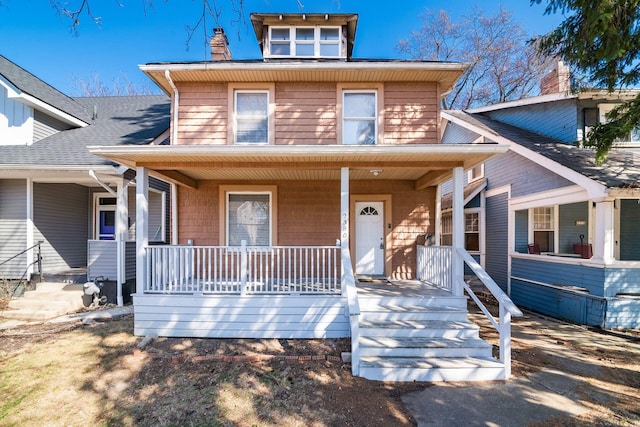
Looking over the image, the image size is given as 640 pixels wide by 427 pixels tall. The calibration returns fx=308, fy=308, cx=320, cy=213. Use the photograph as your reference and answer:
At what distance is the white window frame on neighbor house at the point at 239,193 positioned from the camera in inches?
302

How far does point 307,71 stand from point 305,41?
1.70m

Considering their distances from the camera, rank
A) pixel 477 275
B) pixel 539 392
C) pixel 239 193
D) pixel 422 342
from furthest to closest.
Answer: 1. pixel 239 193
2. pixel 477 275
3. pixel 422 342
4. pixel 539 392

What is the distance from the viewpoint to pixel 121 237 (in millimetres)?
7559

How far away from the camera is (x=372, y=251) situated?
7941 mm

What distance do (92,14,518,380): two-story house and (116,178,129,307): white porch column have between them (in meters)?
1.34

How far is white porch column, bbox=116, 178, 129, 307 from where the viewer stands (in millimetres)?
7531

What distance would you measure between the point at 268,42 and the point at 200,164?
4330 millimetres

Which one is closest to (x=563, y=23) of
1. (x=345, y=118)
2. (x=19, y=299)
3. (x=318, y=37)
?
(x=345, y=118)

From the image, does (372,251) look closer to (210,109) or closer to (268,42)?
(210,109)

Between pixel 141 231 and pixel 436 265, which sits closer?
pixel 141 231

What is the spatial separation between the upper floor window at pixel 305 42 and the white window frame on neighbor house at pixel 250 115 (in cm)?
139

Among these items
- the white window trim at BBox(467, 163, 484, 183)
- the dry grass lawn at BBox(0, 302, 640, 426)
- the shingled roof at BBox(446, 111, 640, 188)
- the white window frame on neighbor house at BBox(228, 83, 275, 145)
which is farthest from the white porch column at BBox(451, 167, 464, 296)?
the white window trim at BBox(467, 163, 484, 183)

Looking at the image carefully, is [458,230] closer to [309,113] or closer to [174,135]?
[309,113]

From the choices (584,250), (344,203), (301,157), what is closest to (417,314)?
(344,203)
